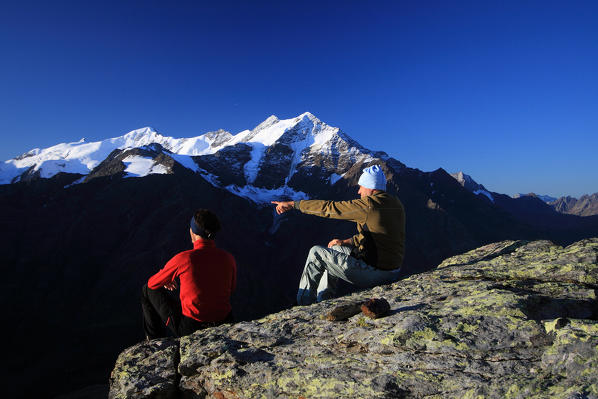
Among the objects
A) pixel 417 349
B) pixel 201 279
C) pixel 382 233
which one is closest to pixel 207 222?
pixel 201 279

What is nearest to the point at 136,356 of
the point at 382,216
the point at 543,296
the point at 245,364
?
the point at 245,364

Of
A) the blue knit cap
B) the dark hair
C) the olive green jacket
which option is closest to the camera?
the dark hair

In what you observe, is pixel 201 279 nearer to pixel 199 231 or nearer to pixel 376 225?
pixel 199 231

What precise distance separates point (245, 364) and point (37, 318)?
123 m

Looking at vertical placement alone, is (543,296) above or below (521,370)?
above

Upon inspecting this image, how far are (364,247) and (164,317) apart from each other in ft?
14.1

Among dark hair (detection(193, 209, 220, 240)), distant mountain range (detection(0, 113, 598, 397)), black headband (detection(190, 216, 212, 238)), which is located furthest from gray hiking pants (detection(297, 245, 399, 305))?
distant mountain range (detection(0, 113, 598, 397))

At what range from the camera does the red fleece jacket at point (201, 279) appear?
5.96 meters

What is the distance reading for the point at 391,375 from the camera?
381cm

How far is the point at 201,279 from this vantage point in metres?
6.02

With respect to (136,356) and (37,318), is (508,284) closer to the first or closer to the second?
(136,356)

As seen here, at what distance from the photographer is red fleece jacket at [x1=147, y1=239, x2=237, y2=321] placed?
5957 millimetres

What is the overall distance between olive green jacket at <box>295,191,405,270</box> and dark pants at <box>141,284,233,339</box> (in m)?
3.13

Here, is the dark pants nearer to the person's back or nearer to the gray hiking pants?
the gray hiking pants
